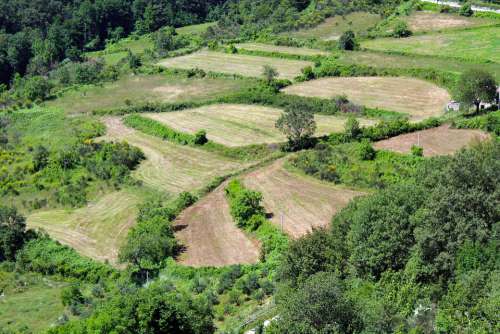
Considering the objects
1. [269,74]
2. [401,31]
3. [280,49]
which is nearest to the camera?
[269,74]

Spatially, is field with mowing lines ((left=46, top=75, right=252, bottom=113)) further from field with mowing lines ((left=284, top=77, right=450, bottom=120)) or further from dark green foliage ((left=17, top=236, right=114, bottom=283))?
dark green foliage ((left=17, top=236, right=114, bottom=283))

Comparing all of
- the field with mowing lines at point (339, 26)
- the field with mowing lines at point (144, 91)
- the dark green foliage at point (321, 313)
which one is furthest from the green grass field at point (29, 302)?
the field with mowing lines at point (339, 26)

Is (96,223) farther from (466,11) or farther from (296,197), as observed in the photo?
(466,11)

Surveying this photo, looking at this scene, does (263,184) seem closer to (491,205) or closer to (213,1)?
(491,205)

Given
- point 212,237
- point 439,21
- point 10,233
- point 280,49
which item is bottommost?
point 212,237

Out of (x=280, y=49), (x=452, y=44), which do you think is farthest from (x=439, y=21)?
(x=280, y=49)

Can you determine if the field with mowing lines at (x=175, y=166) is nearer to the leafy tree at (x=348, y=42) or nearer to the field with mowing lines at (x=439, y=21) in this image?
the leafy tree at (x=348, y=42)
